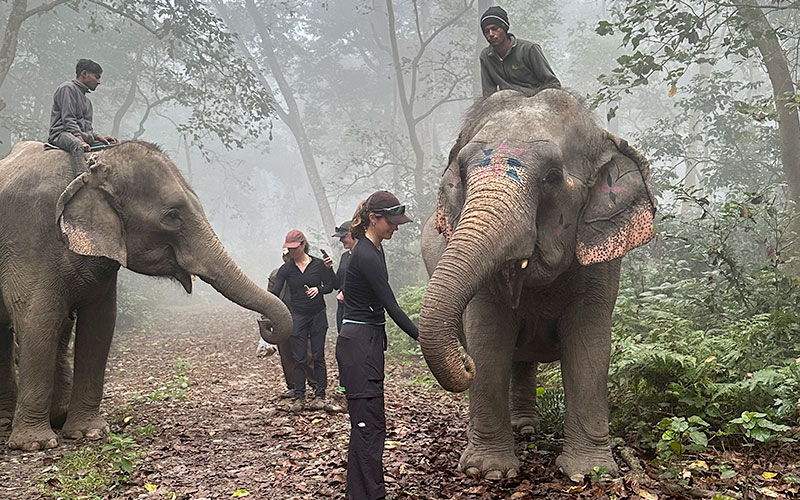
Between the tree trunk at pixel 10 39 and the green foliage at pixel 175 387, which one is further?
the tree trunk at pixel 10 39

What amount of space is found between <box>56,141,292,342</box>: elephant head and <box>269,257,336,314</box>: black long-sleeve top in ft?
4.45

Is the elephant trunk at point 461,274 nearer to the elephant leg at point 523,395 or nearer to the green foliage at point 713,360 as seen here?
the green foliage at point 713,360

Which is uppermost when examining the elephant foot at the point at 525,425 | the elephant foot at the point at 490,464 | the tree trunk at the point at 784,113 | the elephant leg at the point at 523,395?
the tree trunk at the point at 784,113

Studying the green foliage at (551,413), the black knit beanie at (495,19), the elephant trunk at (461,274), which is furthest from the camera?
the green foliage at (551,413)

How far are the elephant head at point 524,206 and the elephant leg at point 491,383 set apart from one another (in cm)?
24

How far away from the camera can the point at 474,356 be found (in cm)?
494

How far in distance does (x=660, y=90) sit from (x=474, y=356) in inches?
1428

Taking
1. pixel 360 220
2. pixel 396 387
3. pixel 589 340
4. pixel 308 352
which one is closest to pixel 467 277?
pixel 360 220

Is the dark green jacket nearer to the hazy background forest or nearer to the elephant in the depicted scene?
the hazy background forest

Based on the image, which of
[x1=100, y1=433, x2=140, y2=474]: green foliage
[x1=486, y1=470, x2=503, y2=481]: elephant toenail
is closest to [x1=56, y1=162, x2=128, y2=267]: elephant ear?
[x1=100, y1=433, x2=140, y2=474]: green foliage

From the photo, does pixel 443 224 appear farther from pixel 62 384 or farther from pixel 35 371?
pixel 62 384

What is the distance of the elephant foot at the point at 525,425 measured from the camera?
19.7ft

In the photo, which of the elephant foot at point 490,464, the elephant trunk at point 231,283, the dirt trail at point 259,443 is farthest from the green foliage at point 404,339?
the elephant foot at point 490,464

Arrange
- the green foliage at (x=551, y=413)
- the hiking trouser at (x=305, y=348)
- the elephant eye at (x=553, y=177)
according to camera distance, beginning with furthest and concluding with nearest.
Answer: the hiking trouser at (x=305, y=348) → the green foliage at (x=551, y=413) → the elephant eye at (x=553, y=177)
